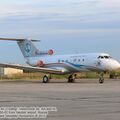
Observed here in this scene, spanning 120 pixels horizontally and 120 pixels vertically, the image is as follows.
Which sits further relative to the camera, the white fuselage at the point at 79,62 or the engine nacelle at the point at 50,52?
the engine nacelle at the point at 50,52

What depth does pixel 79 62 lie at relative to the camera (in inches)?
2023

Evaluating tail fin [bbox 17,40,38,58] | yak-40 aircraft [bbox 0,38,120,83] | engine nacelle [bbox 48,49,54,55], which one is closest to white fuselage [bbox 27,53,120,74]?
yak-40 aircraft [bbox 0,38,120,83]

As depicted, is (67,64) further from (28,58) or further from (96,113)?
(96,113)

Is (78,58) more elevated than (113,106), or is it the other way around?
(78,58)

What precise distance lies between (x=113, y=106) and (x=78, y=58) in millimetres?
32137

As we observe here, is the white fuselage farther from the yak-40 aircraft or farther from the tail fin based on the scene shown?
the tail fin

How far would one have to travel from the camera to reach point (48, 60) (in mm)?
54906

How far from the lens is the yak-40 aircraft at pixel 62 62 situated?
163 feet

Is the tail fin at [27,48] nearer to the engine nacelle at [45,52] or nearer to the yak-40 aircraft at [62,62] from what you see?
the yak-40 aircraft at [62,62]

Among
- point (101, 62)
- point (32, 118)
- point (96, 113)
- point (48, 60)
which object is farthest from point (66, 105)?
point (48, 60)

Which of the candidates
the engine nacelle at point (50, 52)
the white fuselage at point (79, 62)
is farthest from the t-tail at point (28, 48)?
the white fuselage at point (79, 62)

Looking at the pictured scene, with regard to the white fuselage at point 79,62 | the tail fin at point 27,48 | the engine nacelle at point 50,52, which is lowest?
the white fuselage at point 79,62

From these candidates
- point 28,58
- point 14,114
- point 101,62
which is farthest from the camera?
point 28,58

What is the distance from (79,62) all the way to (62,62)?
2.57 metres
